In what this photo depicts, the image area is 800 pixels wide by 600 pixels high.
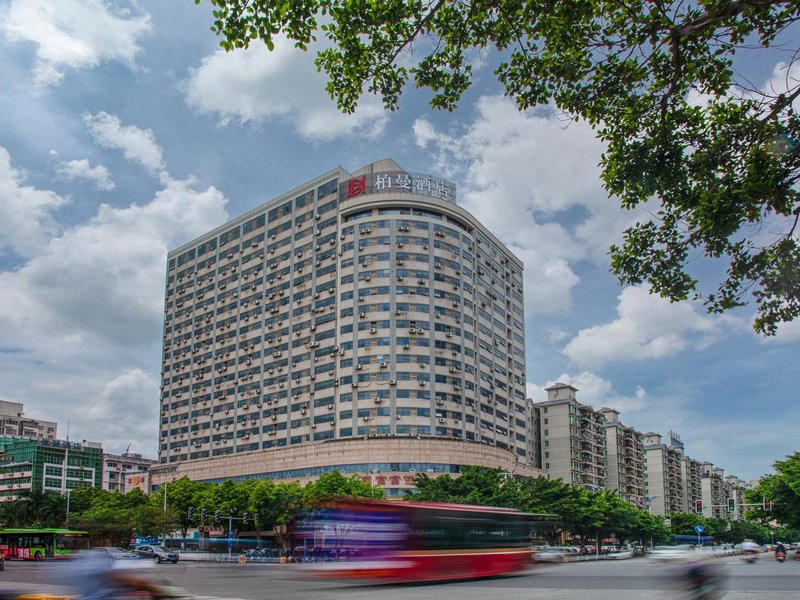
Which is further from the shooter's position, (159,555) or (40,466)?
(40,466)

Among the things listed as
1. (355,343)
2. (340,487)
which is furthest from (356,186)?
(340,487)

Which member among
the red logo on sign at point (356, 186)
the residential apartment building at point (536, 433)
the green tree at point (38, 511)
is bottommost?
the green tree at point (38, 511)

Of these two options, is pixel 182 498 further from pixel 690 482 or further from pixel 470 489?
pixel 690 482

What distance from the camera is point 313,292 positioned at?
82.1 meters

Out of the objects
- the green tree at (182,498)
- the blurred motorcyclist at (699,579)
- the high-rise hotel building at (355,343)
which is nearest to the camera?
the blurred motorcyclist at (699,579)

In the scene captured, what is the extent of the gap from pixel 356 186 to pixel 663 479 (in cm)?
10881

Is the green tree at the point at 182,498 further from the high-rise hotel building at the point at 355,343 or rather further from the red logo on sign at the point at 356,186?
the red logo on sign at the point at 356,186

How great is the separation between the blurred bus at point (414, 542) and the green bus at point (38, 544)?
3866cm

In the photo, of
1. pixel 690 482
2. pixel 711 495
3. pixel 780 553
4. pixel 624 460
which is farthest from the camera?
pixel 711 495

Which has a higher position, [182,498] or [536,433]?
[536,433]

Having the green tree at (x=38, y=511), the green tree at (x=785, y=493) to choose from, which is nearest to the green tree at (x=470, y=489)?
the green tree at (x=785, y=493)

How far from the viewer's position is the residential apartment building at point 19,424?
5778 inches

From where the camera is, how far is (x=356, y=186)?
266ft

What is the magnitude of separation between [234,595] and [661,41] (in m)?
15.0
